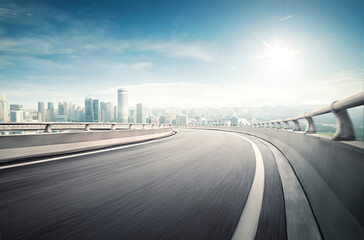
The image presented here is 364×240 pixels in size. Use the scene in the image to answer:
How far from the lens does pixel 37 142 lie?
7.67 meters

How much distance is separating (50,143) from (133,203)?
6.14 m

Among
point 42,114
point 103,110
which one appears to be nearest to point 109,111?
point 103,110

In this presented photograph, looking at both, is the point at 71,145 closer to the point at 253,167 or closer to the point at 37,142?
the point at 37,142

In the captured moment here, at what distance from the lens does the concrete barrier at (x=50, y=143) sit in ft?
22.1

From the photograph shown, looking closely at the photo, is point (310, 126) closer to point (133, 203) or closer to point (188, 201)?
point (188, 201)

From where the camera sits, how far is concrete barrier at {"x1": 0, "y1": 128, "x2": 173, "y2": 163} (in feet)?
22.1

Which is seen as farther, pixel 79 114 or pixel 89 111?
pixel 89 111

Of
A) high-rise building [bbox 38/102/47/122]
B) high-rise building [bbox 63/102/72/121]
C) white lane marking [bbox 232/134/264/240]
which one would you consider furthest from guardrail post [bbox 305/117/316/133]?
high-rise building [bbox 63/102/72/121]

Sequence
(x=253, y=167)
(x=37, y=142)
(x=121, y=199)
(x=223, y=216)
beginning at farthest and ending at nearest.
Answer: (x=37, y=142) → (x=253, y=167) → (x=121, y=199) → (x=223, y=216)

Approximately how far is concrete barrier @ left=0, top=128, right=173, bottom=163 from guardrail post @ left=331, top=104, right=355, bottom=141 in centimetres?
809

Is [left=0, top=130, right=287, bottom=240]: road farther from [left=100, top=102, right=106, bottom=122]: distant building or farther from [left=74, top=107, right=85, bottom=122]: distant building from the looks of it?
[left=100, top=102, right=106, bottom=122]: distant building

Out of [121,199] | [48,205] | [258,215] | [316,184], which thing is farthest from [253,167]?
[48,205]

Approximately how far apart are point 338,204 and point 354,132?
1402 mm

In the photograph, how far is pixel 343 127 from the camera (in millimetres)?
3303
